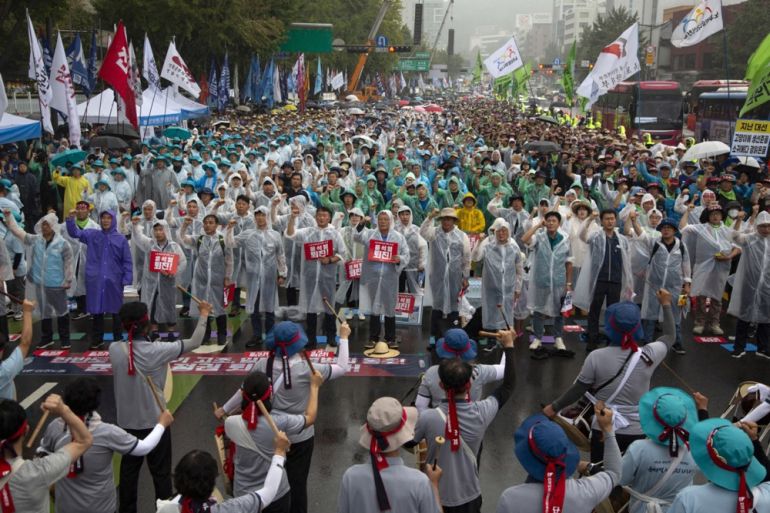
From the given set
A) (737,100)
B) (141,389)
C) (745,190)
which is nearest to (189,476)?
(141,389)

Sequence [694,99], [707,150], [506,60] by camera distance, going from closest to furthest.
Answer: [707,150] < [506,60] < [694,99]

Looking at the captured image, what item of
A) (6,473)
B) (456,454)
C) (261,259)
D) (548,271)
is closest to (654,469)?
(456,454)

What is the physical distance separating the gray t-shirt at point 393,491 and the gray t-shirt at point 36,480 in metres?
1.33

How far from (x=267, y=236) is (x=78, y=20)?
30.3 m

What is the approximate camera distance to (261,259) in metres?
9.17

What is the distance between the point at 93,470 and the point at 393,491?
173cm

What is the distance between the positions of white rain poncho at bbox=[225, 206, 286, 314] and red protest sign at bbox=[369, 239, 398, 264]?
1055mm

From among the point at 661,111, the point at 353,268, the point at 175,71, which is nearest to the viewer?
the point at 353,268

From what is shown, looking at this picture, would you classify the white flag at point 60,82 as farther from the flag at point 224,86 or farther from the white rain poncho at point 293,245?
the flag at point 224,86

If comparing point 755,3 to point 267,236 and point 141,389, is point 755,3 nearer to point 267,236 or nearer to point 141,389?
point 267,236

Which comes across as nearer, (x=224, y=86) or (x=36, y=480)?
(x=36, y=480)

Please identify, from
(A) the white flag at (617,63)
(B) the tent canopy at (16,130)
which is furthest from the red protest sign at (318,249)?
(A) the white flag at (617,63)

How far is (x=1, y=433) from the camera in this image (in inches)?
140

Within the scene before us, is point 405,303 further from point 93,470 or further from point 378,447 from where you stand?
point 378,447
